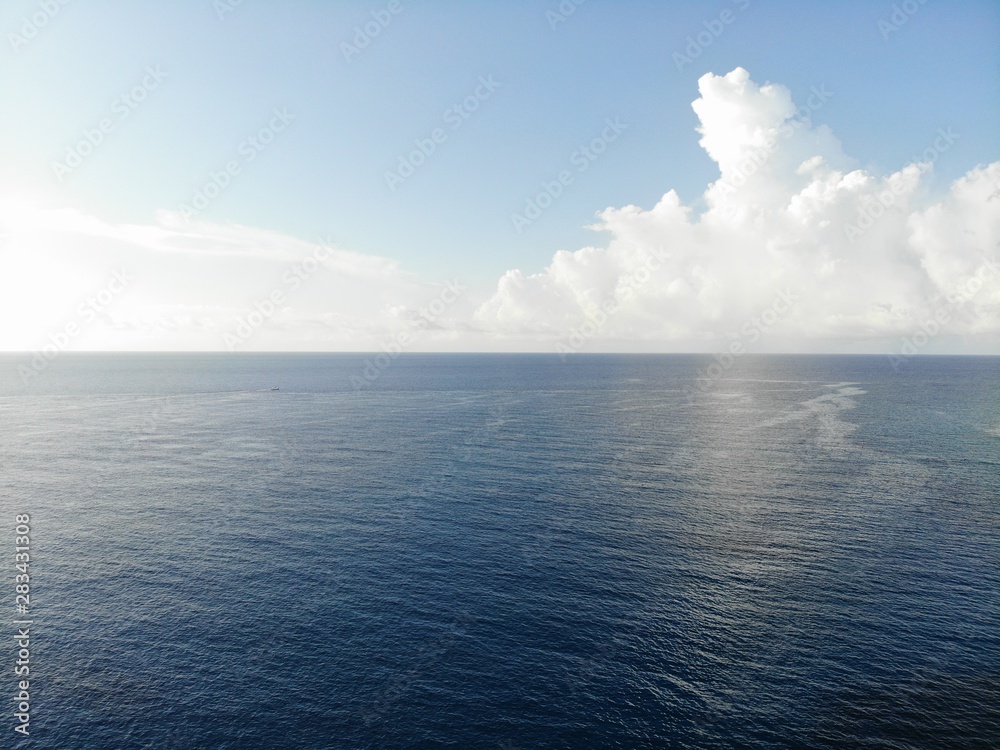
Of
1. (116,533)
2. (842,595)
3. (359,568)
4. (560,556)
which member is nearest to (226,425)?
(116,533)

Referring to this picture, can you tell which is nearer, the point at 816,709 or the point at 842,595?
the point at 816,709

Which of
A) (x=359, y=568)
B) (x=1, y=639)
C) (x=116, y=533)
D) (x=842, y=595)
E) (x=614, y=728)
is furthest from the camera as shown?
(x=116, y=533)

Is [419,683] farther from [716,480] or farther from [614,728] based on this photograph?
[716,480]

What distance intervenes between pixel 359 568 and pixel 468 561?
1662 centimetres

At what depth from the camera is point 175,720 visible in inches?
2136

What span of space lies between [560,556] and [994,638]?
54427mm

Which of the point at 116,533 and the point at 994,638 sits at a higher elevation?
the point at 116,533

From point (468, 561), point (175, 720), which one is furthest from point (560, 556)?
point (175, 720)

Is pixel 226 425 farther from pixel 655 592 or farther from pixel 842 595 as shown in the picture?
pixel 842 595

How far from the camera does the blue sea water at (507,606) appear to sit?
2146 inches

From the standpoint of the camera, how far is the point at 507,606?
2879 inches

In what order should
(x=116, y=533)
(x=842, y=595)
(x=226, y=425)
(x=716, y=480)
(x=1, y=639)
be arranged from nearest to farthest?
(x=1, y=639)
(x=842, y=595)
(x=116, y=533)
(x=716, y=480)
(x=226, y=425)

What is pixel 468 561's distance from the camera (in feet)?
281

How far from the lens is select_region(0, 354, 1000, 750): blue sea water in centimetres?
5450
